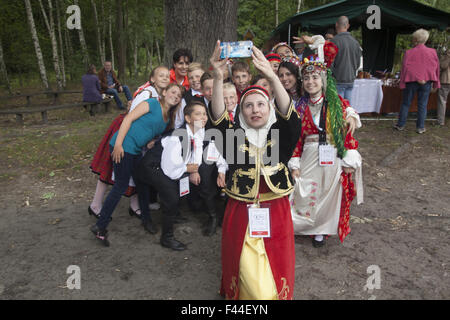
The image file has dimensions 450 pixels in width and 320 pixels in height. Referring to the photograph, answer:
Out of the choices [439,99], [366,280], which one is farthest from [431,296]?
[439,99]

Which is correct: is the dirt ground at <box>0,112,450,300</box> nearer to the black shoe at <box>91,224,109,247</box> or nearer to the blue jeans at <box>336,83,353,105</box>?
the black shoe at <box>91,224,109,247</box>

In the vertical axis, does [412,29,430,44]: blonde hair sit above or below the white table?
above

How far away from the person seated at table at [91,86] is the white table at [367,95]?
7.53 m

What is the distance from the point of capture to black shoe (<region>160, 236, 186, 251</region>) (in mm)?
3200

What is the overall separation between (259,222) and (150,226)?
186 cm

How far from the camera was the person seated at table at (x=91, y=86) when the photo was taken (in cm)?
968

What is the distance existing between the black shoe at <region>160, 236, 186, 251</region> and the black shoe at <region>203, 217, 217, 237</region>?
1.17ft

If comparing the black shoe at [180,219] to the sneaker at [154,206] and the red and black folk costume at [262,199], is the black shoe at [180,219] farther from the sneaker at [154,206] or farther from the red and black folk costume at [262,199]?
the red and black folk costume at [262,199]

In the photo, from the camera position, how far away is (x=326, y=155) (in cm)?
296

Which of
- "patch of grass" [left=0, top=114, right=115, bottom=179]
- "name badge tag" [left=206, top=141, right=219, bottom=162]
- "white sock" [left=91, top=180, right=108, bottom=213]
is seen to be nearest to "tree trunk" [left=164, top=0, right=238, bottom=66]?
"name badge tag" [left=206, top=141, right=219, bottom=162]

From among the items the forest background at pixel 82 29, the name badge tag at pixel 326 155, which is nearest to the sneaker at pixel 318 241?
the name badge tag at pixel 326 155

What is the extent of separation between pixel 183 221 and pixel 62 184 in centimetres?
239

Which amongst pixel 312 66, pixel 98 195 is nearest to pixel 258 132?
pixel 312 66

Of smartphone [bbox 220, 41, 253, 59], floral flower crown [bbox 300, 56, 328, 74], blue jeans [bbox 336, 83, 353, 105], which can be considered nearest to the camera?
smartphone [bbox 220, 41, 253, 59]
